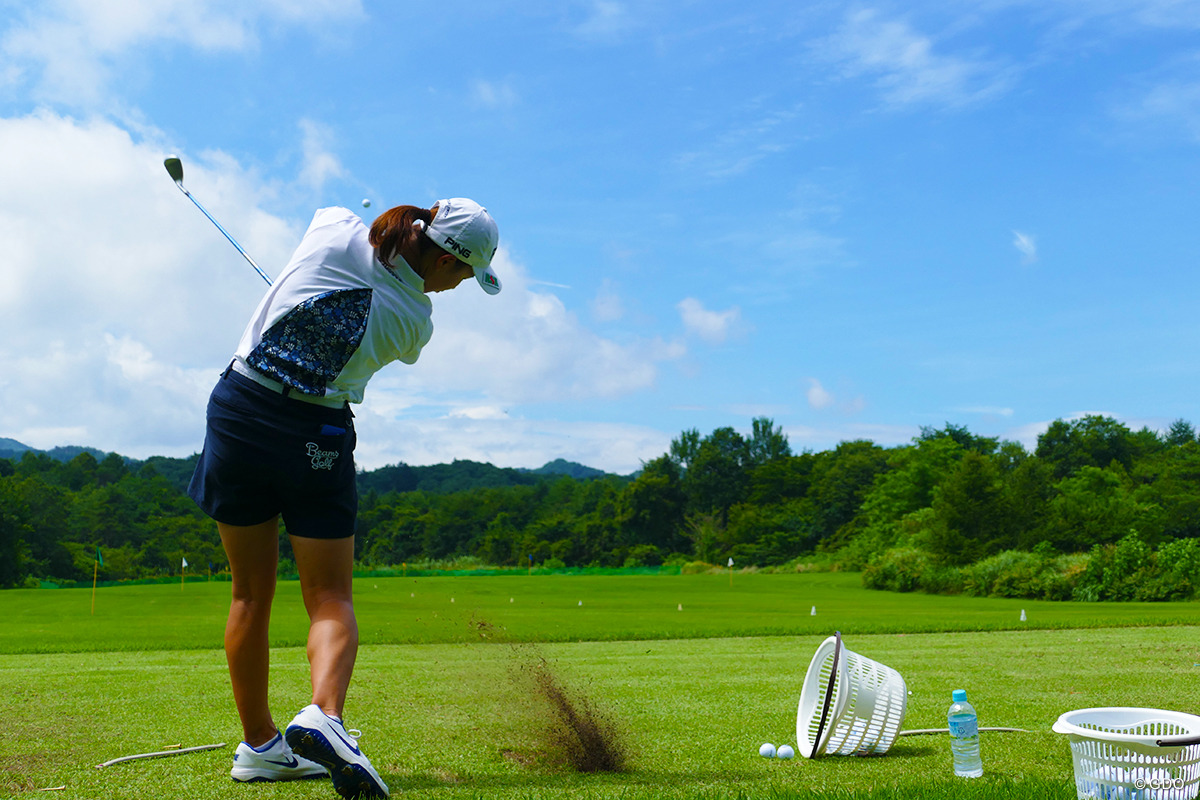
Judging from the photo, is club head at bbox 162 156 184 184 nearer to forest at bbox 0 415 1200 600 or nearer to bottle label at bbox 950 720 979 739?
bottle label at bbox 950 720 979 739

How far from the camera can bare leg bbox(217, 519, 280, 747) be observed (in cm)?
327

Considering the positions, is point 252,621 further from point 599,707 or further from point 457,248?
point 599,707

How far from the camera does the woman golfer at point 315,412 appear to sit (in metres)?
3.09

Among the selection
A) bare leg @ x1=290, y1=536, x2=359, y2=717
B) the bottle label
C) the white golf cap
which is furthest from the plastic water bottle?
the white golf cap

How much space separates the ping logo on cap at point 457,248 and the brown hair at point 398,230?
8cm

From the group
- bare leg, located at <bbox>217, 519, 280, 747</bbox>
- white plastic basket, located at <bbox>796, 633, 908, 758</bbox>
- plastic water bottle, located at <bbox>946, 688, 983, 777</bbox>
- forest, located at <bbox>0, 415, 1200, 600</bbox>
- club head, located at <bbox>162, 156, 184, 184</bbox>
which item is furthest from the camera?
forest, located at <bbox>0, 415, 1200, 600</bbox>

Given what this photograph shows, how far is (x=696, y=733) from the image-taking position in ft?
14.2

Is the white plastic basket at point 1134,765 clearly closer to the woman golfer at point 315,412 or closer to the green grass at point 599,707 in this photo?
the green grass at point 599,707

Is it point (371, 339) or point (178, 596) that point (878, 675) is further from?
point (178, 596)

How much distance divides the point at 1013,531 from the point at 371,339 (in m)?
50.0

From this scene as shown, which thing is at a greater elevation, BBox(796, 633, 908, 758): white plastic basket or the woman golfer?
the woman golfer

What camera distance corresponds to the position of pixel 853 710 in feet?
12.6

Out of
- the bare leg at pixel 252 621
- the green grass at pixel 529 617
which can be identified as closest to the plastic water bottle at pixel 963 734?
the green grass at pixel 529 617

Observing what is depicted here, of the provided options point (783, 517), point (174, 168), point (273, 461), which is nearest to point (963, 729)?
point (273, 461)
